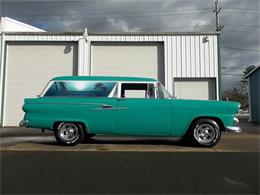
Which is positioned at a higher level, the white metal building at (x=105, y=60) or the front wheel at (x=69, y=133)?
the white metal building at (x=105, y=60)

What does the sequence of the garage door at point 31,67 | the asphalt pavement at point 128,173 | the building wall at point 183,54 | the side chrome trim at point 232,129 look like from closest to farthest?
the asphalt pavement at point 128,173, the side chrome trim at point 232,129, the building wall at point 183,54, the garage door at point 31,67

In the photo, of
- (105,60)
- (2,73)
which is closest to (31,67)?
(2,73)

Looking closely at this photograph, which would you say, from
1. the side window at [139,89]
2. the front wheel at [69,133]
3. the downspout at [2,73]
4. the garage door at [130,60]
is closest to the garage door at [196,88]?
the garage door at [130,60]

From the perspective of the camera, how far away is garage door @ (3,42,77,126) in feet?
68.8

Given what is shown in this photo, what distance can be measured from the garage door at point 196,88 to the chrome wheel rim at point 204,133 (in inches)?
438

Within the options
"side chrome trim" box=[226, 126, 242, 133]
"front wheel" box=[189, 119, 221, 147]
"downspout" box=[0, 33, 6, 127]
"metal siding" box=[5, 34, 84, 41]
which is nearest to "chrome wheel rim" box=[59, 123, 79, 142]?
"front wheel" box=[189, 119, 221, 147]

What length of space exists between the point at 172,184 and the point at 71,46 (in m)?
16.8

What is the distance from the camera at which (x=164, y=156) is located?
26.1 feet

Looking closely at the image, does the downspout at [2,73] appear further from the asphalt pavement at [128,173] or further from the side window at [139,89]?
the asphalt pavement at [128,173]

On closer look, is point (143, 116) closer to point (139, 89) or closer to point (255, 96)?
A: point (139, 89)

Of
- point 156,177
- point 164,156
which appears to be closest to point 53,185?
point 156,177

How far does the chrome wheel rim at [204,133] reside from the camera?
966 centimetres

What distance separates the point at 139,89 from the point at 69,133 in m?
2.27

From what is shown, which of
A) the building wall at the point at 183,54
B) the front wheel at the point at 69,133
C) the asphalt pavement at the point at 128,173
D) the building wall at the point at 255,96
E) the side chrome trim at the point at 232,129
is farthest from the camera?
the building wall at the point at 255,96
